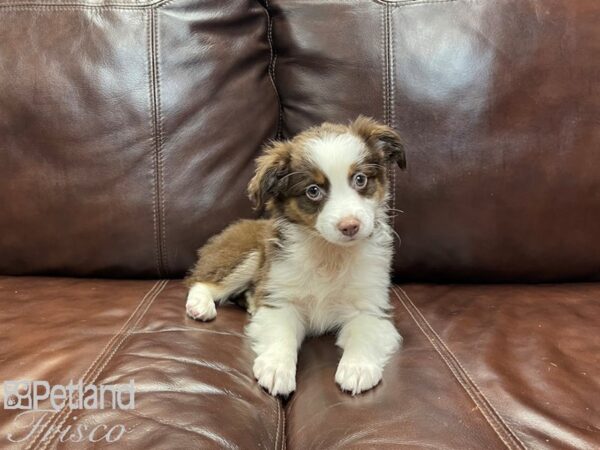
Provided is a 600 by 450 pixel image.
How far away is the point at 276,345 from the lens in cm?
147

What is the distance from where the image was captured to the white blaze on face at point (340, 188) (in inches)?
59.3

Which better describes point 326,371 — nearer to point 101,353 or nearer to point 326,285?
point 326,285

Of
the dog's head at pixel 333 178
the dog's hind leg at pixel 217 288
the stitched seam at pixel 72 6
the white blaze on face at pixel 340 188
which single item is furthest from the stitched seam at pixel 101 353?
the stitched seam at pixel 72 6

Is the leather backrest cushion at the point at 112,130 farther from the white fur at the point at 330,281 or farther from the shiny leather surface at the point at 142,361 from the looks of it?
the white fur at the point at 330,281

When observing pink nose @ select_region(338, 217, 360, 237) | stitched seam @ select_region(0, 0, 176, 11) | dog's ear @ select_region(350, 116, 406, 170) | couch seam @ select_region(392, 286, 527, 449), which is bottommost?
couch seam @ select_region(392, 286, 527, 449)

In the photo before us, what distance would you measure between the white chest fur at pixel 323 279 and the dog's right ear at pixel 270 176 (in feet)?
0.50

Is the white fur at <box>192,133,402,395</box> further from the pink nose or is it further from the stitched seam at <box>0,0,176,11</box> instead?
the stitched seam at <box>0,0,176,11</box>

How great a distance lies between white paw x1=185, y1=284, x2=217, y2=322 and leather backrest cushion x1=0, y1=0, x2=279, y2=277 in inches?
10.7

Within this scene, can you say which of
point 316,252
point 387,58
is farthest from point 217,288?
point 387,58

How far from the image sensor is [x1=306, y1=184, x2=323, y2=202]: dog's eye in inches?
63.1

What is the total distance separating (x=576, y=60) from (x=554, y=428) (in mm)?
1217

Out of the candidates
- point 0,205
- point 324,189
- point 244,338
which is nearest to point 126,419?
point 244,338

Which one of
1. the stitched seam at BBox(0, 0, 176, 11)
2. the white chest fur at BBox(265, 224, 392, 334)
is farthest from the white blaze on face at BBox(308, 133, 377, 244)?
the stitched seam at BBox(0, 0, 176, 11)

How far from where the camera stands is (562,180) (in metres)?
1.82
